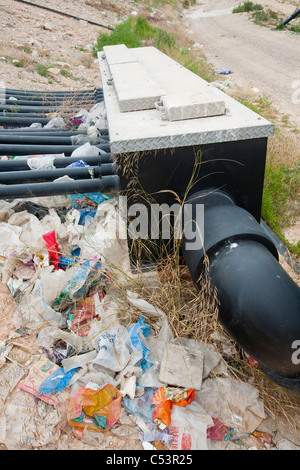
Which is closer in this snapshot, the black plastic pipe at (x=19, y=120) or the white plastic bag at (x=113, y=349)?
the white plastic bag at (x=113, y=349)

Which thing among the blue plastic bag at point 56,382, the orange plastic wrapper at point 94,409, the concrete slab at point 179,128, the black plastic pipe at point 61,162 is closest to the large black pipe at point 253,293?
the concrete slab at point 179,128

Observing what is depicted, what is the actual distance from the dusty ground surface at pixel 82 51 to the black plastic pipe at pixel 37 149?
120 cm

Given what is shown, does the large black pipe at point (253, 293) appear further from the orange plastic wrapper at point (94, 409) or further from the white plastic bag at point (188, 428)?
the orange plastic wrapper at point (94, 409)

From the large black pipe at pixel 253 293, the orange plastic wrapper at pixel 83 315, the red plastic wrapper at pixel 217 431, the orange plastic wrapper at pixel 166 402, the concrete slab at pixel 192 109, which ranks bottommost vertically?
the red plastic wrapper at pixel 217 431

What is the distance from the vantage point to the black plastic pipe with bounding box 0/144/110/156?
313cm

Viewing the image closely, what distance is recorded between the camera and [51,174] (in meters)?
2.77

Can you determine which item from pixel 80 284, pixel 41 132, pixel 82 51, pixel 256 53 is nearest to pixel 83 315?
pixel 80 284

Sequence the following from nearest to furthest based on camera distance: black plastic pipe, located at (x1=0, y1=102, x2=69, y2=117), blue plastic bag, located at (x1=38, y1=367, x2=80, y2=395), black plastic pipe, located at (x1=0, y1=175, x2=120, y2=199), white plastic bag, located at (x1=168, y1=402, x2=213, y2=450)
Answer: white plastic bag, located at (x1=168, y1=402, x2=213, y2=450), blue plastic bag, located at (x1=38, y1=367, x2=80, y2=395), black plastic pipe, located at (x1=0, y1=175, x2=120, y2=199), black plastic pipe, located at (x1=0, y1=102, x2=69, y2=117)

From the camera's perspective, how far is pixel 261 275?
1.63 meters

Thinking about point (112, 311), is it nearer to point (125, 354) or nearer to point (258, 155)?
point (125, 354)

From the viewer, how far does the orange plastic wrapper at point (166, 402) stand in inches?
68.7

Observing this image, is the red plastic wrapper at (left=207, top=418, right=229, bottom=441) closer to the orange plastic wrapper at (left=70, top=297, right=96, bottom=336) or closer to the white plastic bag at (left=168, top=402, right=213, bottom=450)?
the white plastic bag at (left=168, top=402, right=213, bottom=450)

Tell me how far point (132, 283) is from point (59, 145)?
5.91ft

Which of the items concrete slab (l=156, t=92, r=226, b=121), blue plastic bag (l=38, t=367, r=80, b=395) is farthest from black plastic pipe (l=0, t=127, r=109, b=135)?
blue plastic bag (l=38, t=367, r=80, b=395)
